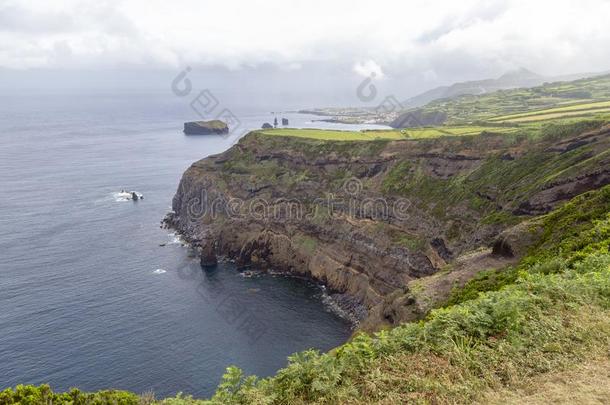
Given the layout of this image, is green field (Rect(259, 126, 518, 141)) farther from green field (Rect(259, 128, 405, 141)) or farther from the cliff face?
the cliff face

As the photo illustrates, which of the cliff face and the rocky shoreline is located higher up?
the cliff face

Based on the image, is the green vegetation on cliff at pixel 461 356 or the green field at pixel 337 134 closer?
the green vegetation on cliff at pixel 461 356

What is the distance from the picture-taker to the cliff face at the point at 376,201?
64.6 meters

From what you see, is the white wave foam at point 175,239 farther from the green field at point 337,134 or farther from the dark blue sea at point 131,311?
the green field at point 337,134

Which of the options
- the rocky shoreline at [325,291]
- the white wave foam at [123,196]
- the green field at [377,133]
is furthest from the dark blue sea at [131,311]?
the green field at [377,133]

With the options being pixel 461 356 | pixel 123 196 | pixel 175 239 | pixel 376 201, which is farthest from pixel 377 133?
pixel 461 356

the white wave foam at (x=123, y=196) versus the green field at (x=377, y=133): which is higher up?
the green field at (x=377, y=133)

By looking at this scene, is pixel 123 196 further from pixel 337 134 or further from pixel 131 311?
pixel 131 311

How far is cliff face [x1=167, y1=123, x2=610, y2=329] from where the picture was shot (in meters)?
64.6

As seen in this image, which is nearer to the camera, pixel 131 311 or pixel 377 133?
pixel 131 311

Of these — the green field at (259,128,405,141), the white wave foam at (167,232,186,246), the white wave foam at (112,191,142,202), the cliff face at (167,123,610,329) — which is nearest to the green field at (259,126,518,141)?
the green field at (259,128,405,141)

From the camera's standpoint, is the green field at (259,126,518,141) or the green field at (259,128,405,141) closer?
the green field at (259,126,518,141)

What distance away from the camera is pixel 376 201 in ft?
306

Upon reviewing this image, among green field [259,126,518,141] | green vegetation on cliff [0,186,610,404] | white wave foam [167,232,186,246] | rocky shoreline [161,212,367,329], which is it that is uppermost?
green field [259,126,518,141]
